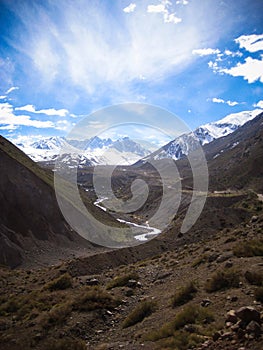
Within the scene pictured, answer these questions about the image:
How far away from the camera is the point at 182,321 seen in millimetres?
9914

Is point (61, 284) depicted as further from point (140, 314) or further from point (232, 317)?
point (232, 317)

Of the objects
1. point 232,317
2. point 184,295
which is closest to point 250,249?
point 184,295

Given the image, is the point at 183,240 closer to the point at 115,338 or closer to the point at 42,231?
the point at 42,231

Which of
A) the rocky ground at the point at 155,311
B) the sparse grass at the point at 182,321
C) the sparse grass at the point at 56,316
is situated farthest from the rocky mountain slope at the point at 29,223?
the sparse grass at the point at 182,321

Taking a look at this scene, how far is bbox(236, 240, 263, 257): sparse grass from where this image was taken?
51.3 feet

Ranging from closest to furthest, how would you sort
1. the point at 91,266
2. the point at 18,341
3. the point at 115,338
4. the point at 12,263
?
the point at 115,338
the point at 18,341
the point at 91,266
the point at 12,263

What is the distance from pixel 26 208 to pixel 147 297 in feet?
129

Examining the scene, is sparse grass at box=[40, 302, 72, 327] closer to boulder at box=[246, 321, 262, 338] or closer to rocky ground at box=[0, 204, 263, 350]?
rocky ground at box=[0, 204, 263, 350]

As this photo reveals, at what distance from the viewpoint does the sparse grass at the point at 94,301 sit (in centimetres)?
1447

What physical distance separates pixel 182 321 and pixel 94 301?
6.44 meters

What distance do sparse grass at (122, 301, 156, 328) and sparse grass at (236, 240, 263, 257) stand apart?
5904mm

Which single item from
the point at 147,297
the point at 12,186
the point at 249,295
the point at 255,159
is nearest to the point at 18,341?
the point at 147,297

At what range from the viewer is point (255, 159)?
4781 inches

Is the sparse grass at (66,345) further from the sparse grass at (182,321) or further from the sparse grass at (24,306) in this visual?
the sparse grass at (24,306)
